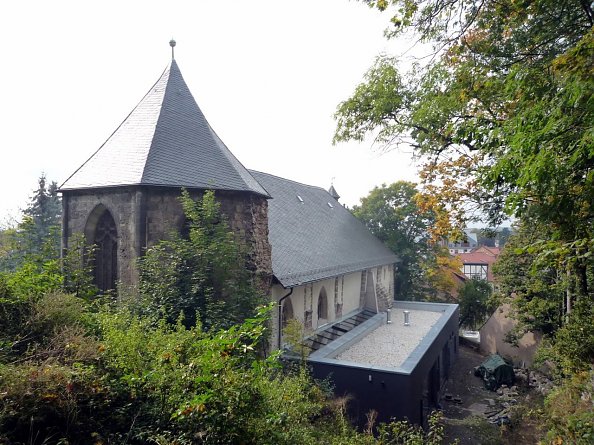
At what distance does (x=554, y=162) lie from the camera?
4438 mm

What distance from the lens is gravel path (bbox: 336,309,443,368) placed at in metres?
13.5

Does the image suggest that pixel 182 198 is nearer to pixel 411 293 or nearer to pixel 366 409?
pixel 366 409

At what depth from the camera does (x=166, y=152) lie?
11266mm

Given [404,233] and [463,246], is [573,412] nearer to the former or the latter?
[404,233]

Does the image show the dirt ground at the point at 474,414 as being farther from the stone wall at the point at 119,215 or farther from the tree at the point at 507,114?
the stone wall at the point at 119,215

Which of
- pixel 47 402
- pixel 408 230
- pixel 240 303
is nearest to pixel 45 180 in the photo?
pixel 408 230

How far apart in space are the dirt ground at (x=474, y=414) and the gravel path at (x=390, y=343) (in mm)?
2605

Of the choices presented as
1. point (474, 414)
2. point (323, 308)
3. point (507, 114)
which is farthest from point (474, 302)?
point (507, 114)

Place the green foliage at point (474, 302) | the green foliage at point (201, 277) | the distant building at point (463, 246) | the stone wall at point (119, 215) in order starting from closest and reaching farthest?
the green foliage at point (201, 277)
the stone wall at point (119, 215)
the distant building at point (463, 246)
the green foliage at point (474, 302)

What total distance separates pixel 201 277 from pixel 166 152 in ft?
13.4

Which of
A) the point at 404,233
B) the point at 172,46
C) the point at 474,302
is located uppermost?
the point at 172,46

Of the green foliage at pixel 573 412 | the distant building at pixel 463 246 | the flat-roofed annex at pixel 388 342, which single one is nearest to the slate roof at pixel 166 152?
the flat-roofed annex at pixel 388 342

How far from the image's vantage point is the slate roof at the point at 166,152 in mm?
10781

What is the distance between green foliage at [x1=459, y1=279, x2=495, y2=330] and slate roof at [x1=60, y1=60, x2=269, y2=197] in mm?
21912
